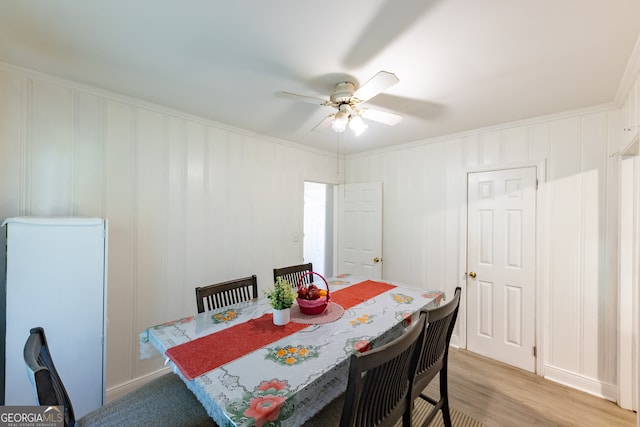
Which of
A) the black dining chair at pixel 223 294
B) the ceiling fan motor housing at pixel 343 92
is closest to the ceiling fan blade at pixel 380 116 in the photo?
the ceiling fan motor housing at pixel 343 92

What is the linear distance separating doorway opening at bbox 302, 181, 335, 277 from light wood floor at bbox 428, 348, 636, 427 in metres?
2.47

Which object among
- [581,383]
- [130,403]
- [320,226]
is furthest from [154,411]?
[320,226]

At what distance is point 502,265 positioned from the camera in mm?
2697

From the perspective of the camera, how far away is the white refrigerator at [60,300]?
4.89 feet

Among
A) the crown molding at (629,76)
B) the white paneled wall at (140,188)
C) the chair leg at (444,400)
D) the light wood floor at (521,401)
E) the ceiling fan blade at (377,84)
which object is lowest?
the light wood floor at (521,401)

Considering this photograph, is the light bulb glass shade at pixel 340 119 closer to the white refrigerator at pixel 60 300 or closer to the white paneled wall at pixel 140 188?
the white paneled wall at pixel 140 188

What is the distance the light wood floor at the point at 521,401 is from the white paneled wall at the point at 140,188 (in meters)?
2.23

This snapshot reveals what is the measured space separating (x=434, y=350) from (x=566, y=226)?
72.0 inches

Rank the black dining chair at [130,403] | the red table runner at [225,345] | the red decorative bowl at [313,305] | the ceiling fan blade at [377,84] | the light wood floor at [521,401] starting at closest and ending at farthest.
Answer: the black dining chair at [130,403] → the red table runner at [225,345] → the ceiling fan blade at [377,84] → the red decorative bowl at [313,305] → the light wood floor at [521,401]

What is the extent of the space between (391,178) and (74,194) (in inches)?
126

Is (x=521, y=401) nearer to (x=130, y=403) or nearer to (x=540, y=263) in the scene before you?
(x=540, y=263)

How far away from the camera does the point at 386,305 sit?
1904mm

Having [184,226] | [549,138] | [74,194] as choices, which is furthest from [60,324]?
[549,138]

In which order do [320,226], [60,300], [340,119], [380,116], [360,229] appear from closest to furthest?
[60,300]
[340,119]
[380,116]
[360,229]
[320,226]
